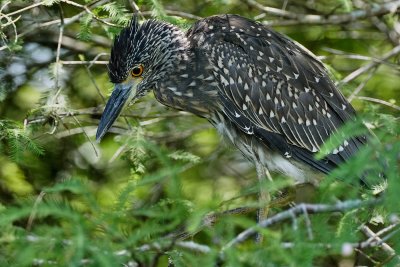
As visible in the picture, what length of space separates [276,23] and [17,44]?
178 cm

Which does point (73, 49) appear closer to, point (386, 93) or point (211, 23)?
point (211, 23)

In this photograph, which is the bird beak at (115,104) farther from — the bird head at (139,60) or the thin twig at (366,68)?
the thin twig at (366,68)

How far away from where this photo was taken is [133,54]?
4273mm

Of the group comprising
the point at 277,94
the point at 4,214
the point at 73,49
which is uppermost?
the point at 4,214

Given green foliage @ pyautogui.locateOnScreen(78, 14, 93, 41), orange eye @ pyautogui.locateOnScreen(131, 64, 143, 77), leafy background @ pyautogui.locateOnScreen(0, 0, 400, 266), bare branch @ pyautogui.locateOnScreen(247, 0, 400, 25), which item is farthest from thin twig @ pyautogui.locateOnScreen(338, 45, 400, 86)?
green foliage @ pyautogui.locateOnScreen(78, 14, 93, 41)

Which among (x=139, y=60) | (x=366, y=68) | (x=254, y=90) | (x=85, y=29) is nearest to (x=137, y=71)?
(x=139, y=60)

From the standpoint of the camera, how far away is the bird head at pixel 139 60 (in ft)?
13.7

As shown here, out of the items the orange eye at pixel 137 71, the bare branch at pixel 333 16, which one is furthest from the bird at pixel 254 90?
the bare branch at pixel 333 16

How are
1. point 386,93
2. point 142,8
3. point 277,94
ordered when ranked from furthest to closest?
point 386,93
point 142,8
point 277,94

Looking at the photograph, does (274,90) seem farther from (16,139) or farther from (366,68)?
(16,139)

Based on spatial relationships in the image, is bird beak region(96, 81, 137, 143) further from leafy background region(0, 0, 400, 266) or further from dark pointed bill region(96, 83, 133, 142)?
leafy background region(0, 0, 400, 266)

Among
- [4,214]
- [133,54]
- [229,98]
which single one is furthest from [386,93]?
[4,214]

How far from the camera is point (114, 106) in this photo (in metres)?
4.21

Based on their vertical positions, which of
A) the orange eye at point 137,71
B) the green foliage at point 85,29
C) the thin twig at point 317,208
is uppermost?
the thin twig at point 317,208
